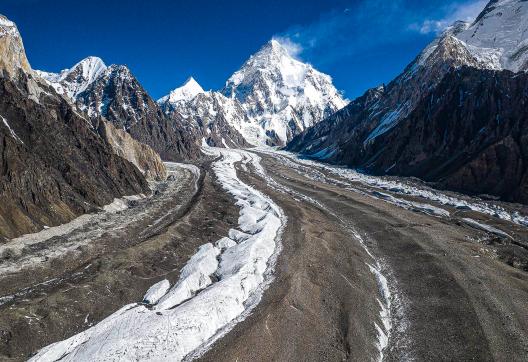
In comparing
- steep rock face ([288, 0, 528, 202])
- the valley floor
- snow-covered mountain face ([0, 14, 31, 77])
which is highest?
snow-covered mountain face ([0, 14, 31, 77])

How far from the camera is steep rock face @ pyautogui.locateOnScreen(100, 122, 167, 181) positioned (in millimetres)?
78875

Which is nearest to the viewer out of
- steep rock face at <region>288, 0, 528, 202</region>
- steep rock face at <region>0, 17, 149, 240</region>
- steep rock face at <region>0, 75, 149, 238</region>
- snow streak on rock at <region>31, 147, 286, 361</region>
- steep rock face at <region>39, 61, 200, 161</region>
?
snow streak on rock at <region>31, 147, 286, 361</region>

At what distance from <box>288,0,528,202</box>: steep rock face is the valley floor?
1745cm

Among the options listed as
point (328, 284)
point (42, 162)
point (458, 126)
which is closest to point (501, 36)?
point (458, 126)

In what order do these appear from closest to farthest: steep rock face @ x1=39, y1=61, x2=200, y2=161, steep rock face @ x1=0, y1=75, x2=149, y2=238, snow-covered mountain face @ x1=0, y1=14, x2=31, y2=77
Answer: steep rock face @ x1=0, y1=75, x2=149, y2=238 → snow-covered mountain face @ x1=0, y1=14, x2=31, y2=77 → steep rock face @ x1=39, y1=61, x2=200, y2=161

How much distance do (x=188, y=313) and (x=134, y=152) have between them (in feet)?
214

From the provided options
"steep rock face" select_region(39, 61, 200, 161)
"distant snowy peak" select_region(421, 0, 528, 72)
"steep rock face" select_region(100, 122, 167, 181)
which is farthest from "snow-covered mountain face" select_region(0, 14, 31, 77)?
"distant snowy peak" select_region(421, 0, 528, 72)

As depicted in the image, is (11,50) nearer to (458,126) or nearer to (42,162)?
(42,162)

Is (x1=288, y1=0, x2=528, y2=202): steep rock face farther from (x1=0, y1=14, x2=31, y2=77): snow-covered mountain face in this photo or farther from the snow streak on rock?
(x1=0, y1=14, x2=31, y2=77): snow-covered mountain face

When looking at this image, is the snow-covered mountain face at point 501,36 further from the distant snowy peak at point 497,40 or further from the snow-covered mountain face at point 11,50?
the snow-covered mountain face at point 11,50

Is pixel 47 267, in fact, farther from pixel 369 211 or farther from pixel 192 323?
pixel 369 211

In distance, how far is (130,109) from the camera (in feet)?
547

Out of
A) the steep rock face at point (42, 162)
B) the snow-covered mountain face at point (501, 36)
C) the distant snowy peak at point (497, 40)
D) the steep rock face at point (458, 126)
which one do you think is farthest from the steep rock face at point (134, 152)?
the snow-covered mountain face at point (501, 36)

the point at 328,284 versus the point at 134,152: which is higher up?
the point at 134,152
